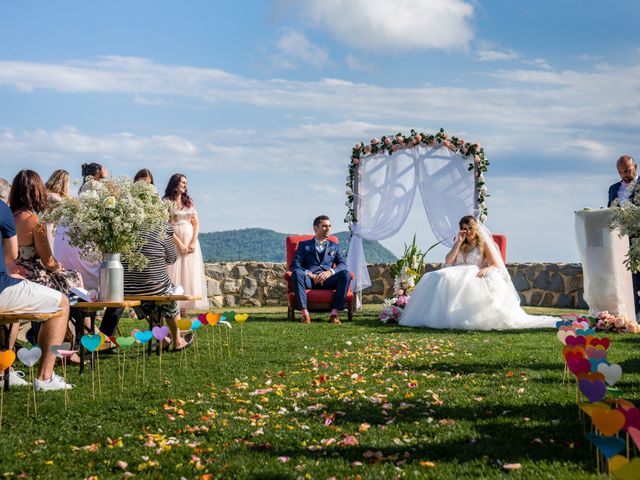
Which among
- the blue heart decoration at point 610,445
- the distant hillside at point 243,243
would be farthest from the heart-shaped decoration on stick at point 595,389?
the distant hillside at point 243,243

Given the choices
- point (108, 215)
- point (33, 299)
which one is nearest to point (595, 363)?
point (33, 299)

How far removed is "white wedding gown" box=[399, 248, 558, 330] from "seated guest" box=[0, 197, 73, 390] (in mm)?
5313

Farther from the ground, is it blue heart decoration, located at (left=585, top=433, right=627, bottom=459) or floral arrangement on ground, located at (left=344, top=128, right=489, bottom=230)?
floral arrangement on ground, located at (left=344, top=128, right=489, bottom=230)

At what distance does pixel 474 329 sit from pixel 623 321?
5.63 ft

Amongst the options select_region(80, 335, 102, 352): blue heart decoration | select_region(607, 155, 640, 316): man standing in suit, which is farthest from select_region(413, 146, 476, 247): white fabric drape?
select_region(80, 335, 102, 352): blue heart decoration

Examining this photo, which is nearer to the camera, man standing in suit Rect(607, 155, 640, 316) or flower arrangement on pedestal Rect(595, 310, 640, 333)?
flower arrangement on pedestal Rect(595, 310, 640, 333)

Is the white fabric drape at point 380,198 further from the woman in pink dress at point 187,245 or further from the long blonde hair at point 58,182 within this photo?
the long blonde hair at point 58,182

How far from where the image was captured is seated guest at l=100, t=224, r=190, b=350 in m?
6.79

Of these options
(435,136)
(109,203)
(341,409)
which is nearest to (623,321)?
(435,136)

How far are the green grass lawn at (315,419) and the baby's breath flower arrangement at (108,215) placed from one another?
1046 millimetres

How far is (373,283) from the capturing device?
14500 mm

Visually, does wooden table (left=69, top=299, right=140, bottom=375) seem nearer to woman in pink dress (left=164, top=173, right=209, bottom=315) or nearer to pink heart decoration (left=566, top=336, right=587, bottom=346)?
pink heart decoration (left=566, top=336, right=587, bottom=346)

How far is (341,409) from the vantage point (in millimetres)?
4344

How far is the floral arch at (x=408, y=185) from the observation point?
1202cm
